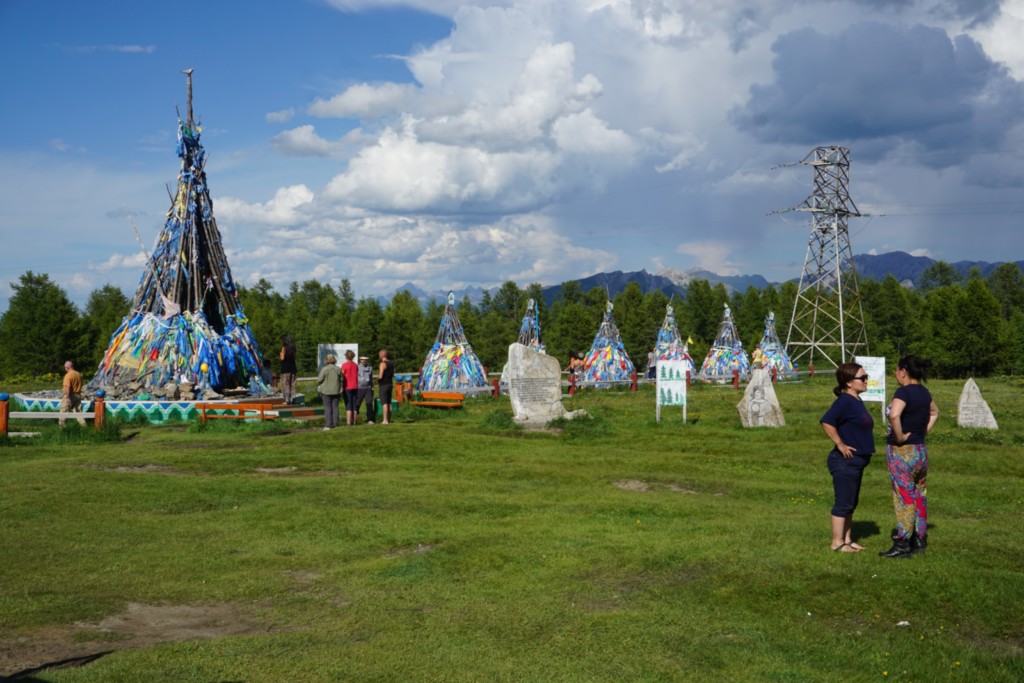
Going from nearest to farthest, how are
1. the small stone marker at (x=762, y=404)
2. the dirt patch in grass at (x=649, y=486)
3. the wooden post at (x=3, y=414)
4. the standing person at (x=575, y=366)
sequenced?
the dirt patch in grass at (x=649, y=486)
the wooden post at (x=3, y=414)
the small stone marker at (x=762, y=404)
the standing person at (x=575, y=366)

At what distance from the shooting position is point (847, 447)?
9.43 meters

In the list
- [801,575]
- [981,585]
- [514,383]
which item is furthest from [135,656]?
[514,383]

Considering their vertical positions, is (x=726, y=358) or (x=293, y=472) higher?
(x=726, y=358)

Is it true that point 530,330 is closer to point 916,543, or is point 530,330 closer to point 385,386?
point 385,386

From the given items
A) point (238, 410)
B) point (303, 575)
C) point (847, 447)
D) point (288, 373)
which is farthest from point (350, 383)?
point (847, 447)

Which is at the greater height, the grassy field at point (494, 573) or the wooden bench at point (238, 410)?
the wooden bench at point (238, 410)

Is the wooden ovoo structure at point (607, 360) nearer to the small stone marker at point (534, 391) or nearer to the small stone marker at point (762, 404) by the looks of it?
the small stone marker at point (534, 391)

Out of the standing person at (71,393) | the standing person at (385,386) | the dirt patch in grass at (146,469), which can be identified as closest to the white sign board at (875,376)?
the standing person at (385,386)

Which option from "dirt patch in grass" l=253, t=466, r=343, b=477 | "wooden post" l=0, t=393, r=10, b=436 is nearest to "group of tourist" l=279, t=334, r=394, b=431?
"dirt patch in grass" l=253, t=466, r=343, b=477

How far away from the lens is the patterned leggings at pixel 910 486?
9273 millimetres

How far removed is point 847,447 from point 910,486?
0.74 metres

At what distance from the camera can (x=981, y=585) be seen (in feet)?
27.1

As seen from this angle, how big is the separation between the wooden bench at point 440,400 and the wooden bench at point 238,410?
17.7ft

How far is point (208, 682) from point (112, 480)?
8822mm
